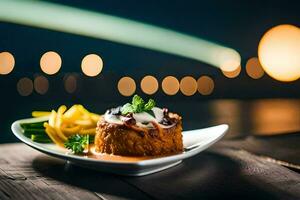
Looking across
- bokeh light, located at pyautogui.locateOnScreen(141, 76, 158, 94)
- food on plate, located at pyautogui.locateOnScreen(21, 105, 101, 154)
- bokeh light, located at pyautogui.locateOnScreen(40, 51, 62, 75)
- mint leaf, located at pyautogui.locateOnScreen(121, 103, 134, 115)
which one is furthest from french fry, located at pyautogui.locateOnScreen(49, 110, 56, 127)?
bokeh light, located at pyautogui.locateOnScreen(141, 76, 158, 94)

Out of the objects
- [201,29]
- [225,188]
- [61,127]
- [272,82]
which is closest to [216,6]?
[201,29]

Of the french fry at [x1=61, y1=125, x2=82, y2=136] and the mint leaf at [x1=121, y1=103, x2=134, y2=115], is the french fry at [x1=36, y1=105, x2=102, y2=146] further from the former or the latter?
the mint leaf at [x1=121, y1=103, x2=134, y2=115]

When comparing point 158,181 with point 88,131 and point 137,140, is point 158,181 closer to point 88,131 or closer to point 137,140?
point 137,140

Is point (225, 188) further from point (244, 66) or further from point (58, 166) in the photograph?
point (244, 66)

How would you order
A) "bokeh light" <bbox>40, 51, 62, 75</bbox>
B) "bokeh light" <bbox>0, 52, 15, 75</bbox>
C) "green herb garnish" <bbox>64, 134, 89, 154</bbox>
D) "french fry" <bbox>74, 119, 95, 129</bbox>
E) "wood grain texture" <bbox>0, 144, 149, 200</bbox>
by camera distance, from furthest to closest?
"bokeh light" <bbox>40, 51, 62, 75</bbox>, "bokeh light" <bbox>0, 52, 15, 75</bbox>, "french fry" <bbox>74, 119, 95, 129</bbox>, "green herb garnish" <bbox>64, 134, 89, 154</bbox>, "wood grain texture" <bbox>0, 144, 149, 200</bbox>

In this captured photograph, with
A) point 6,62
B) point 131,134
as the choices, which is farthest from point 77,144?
point 6,62

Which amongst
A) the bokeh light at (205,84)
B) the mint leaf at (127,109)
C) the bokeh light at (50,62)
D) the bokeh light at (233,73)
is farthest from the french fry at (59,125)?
the bokeh light at (233,73)
